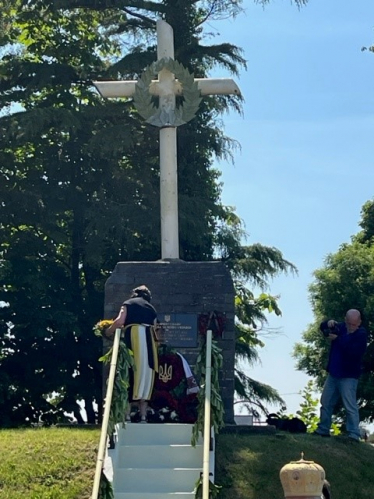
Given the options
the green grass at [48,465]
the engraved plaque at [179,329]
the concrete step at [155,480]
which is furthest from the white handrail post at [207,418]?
the engraved plaque at [179,329]

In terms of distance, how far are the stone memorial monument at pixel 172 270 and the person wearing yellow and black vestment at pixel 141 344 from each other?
8.18 ft

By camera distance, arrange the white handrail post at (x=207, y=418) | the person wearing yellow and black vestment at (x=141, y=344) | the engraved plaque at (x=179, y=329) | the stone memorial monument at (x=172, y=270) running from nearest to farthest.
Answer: the white handrail post at (x=207, y=418) < the person wearing yellow and black vestment at (x=141, y=344) < the engraved plaque at (x=179, y=329) < the stone memorial monument at (x=172, y=270)

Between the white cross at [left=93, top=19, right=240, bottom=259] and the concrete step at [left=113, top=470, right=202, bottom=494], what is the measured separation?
5768 mm

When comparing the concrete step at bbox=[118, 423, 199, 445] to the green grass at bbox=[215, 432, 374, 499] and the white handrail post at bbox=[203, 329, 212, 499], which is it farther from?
the white handrail post at bbox=[203, 329, 212, 499]

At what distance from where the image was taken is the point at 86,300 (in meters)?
23.4

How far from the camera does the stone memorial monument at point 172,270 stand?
16.7 m

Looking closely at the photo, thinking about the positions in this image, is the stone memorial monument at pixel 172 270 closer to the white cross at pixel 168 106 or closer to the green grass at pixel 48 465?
the white cross at pixel 168 106

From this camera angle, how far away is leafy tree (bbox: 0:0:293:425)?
22.5 m

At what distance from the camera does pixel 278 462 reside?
13.5 metres

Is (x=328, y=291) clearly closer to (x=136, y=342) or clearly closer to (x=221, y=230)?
(x=221, y=230)

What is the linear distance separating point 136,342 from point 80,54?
12453 millimetres

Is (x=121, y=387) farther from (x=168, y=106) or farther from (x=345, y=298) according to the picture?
(x=345, y=298)

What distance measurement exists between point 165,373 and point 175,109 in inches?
199

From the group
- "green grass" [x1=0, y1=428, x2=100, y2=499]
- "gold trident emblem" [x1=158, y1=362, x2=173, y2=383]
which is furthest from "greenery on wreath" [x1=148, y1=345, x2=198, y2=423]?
"green grass" [x1=0, y1=428, x2=100, y2=499]
